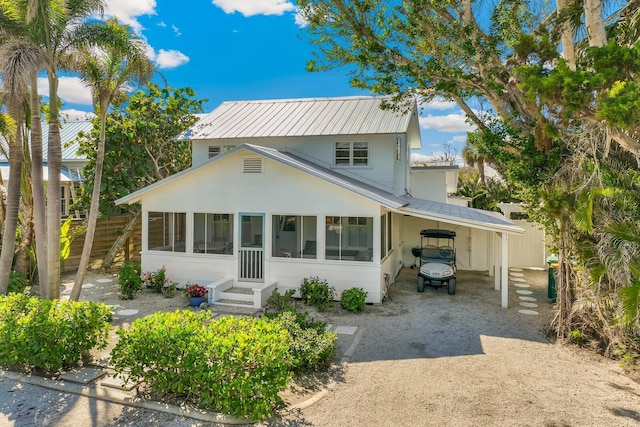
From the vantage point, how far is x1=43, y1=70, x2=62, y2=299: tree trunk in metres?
8.73

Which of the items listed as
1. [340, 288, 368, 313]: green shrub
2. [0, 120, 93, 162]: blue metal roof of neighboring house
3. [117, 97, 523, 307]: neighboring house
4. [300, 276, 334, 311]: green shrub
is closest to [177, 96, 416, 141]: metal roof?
[117, 97, 523, 307]: neighboring house

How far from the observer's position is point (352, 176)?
49.4 ft

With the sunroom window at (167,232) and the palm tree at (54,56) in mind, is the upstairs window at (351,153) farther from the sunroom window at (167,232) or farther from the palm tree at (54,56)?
the palm tree at (54,56)

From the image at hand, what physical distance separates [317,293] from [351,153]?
20.1ft

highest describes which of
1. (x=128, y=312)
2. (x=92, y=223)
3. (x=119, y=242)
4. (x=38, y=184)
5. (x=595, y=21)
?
(x=595, y=21)

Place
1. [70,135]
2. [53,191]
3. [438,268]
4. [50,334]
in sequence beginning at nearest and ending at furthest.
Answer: [50,334], [53,191], [438,268], [70,135]

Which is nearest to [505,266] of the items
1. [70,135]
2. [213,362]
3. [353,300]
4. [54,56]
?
[353,300]

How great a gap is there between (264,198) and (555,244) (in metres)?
8.15

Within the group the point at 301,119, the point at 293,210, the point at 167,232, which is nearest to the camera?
the point at 293,210

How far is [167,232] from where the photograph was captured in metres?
13.9

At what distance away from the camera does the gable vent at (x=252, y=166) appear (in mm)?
12570

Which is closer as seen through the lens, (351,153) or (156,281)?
(156,281)

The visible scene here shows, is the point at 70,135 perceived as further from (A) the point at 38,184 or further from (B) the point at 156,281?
(A) the point at 38,184

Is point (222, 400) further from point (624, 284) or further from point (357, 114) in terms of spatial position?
point (357, 114)
